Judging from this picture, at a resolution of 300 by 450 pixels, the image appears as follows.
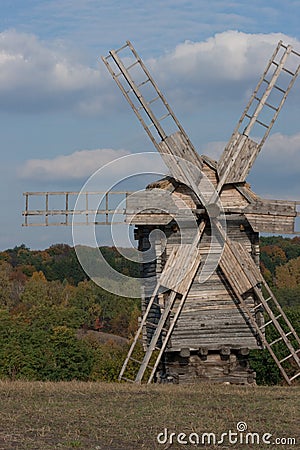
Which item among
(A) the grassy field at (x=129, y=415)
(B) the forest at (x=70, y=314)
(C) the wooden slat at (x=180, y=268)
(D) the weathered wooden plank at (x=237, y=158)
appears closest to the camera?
(A) the grassy field at (x=129, y=415)

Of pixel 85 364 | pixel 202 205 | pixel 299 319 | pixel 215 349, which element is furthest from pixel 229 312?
pixel 85 364

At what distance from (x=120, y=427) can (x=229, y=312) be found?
32.9ft

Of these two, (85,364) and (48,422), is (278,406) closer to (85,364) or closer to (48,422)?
(48,422)

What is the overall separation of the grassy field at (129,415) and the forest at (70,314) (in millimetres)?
5864

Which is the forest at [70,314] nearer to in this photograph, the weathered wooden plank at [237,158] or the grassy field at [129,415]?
the weathered wooden plank at [237,158]

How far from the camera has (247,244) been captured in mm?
24469

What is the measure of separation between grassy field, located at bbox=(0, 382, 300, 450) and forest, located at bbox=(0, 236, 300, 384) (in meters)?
5.86

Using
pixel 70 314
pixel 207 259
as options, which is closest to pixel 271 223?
pixel 207 259

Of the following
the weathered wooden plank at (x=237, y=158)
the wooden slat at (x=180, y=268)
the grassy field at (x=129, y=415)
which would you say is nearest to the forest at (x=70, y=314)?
the wooden slat at (x=180, y=268)

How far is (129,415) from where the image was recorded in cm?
1561

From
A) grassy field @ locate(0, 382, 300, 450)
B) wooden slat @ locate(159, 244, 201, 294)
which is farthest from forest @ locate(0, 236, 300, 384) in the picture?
grassy field @ locate(0, 382, 300, 450)

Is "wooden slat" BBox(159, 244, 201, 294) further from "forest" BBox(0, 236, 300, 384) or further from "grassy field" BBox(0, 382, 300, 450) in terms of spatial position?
"grassy field" BBox(0, 382, 300, 450)

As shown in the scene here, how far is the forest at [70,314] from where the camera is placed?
204 feet

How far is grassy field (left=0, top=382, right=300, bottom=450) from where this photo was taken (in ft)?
44.4
